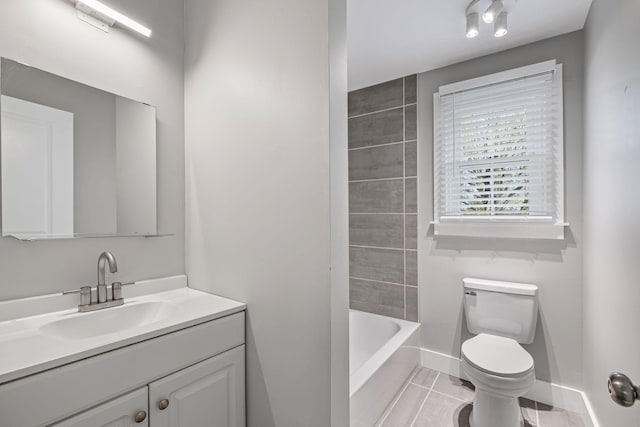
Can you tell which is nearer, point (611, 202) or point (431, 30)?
point (611, 202)

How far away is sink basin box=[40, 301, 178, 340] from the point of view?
3.70 feet

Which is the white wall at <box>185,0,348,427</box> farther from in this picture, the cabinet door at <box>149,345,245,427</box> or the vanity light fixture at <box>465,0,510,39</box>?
the vanity light fixture at <box>465,0,510,39</box>

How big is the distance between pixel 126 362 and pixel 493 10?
2.33 m

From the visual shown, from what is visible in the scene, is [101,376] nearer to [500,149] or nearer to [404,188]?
[404,188]

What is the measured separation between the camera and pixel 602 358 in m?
1.43

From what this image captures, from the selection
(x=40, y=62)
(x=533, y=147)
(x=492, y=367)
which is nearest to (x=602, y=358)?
(x=492, y=367)

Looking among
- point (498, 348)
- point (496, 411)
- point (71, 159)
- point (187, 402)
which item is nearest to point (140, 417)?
point (187, 402)

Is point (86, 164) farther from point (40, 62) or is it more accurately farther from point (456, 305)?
point (456, 305)

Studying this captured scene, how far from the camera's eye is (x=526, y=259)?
2047 mm

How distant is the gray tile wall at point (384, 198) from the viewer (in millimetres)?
2494

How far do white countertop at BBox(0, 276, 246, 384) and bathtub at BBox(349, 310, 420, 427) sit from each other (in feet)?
2.92

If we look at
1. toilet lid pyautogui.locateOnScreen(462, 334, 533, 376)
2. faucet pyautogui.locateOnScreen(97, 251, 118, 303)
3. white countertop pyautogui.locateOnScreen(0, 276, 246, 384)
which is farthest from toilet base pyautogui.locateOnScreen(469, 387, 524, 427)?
faucet pyautogui.locateOnScreen(97, 251, 118, 303)

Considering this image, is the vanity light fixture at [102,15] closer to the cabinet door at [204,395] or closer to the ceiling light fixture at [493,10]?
the cabinet door at [204,395]

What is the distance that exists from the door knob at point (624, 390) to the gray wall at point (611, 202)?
0.43 metres
